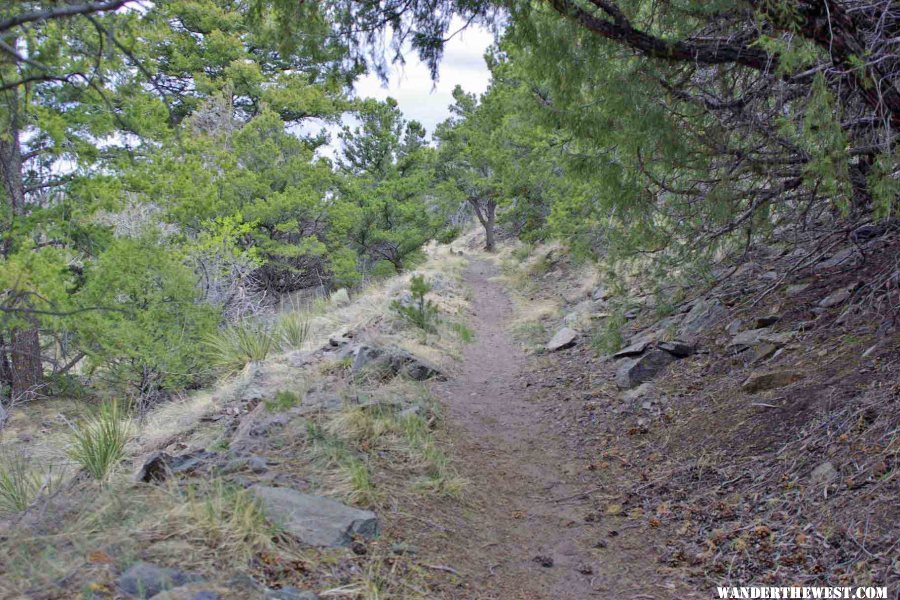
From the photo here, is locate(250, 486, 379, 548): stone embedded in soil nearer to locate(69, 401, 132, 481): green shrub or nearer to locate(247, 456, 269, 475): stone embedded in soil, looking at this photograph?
locate(247, 456, 269, 475): stone embedded in soil

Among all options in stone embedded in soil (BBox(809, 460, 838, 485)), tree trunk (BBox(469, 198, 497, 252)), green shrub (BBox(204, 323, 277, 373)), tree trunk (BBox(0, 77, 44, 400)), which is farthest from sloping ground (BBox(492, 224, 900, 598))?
tree trunk (BBox(469, 198, 497, 252))

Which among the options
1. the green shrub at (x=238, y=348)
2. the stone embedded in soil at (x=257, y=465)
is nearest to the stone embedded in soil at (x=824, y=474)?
the stone embedded in soil at (x=257, y=465)

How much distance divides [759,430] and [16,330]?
10098mm

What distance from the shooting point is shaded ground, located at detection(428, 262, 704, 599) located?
3547 millimetres

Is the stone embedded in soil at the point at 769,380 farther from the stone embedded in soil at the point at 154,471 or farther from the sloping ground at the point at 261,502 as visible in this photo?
the stone embedded in soil at the point at 154,471

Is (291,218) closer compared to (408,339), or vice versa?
(408,339)

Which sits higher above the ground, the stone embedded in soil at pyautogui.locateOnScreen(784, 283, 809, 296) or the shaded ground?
the stone embedded in soil at pyautogui.locateOnScreen(784, 283, 809, 296)

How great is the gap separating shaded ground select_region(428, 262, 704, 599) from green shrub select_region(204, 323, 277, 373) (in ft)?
10.1

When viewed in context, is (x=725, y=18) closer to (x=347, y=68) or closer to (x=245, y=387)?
(x=347, y=68)

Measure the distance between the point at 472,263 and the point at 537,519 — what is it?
24.5m

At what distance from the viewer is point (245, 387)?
21.9 feet

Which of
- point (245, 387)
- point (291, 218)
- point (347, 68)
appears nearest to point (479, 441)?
point (245, 387)

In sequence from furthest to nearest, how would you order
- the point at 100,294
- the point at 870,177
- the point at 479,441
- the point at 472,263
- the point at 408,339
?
the point at 472,263
the point at 408,339
the point at 100,294
the point at 479,441
the point at 870,177

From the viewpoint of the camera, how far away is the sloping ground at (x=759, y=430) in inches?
134
